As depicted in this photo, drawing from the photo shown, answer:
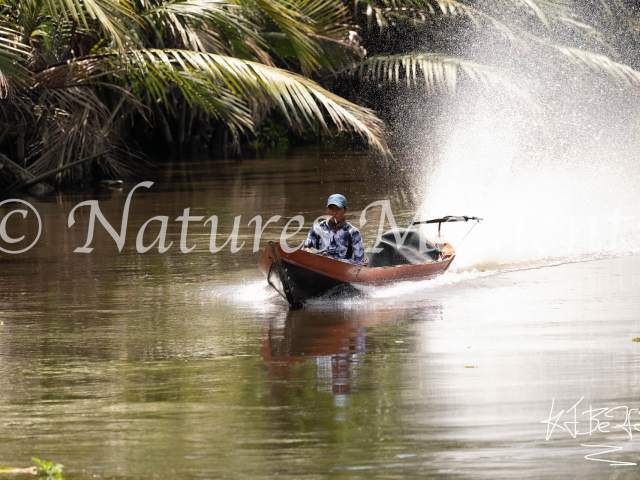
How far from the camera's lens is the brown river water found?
19.1ft

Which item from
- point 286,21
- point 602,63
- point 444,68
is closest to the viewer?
point 286,21

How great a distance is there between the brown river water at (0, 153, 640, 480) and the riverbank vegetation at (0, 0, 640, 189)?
2.82 m

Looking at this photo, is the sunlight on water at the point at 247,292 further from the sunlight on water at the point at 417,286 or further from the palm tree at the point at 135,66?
the palm tree at the point at 135,66

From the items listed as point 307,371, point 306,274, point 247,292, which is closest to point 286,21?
point 247,292

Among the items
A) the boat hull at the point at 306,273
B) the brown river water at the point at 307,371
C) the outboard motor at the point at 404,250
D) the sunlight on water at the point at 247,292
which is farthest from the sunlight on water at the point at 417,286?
the sunlight on water at the point at 247,292

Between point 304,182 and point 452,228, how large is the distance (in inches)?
316

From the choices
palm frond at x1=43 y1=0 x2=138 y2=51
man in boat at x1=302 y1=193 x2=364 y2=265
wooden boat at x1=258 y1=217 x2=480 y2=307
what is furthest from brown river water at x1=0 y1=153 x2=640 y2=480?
palm frond at x1=43 y1=0 x2=138 y2=51

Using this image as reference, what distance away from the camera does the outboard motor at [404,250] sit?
12516 millimetres

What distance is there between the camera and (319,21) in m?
19.5

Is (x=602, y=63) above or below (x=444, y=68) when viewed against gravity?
above

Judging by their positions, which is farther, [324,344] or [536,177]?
[536,177]

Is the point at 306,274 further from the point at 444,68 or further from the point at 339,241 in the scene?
the point at 444,68
